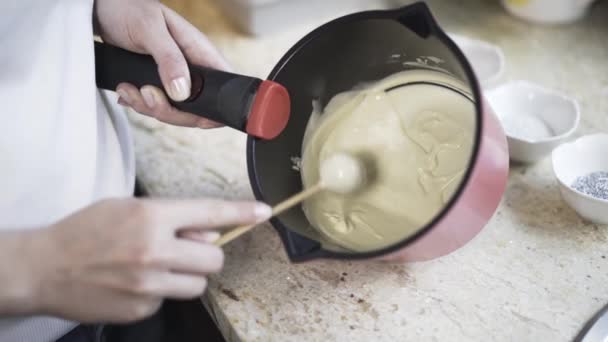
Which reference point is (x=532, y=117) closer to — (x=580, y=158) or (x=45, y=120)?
(x=580, y=158)

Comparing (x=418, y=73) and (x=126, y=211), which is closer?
(x=126, y=211)

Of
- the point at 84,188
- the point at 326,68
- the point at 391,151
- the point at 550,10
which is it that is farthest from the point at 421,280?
the point at 550,10

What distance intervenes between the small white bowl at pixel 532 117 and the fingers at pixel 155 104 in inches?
13.8

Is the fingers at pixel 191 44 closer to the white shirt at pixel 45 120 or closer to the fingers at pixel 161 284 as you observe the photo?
the white shirt at pixel 45 120

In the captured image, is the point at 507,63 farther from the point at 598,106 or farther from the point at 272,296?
the point at 272,296

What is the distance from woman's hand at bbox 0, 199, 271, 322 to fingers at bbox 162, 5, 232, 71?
0.75 ft

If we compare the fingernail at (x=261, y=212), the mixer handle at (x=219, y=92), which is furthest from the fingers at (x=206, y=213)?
the mixer handle at (x=219, y=92)

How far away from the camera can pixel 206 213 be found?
46 centimetres

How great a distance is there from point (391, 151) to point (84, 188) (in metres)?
0.29

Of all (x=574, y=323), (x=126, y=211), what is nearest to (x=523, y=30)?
(x=574, y=323)

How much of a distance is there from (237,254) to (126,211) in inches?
9.3

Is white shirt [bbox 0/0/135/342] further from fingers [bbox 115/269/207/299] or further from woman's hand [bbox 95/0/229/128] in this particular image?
fingers [bbox 115/269/207/299]

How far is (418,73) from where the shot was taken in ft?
Answer: 2.09

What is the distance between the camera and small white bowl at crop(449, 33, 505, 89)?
2.79 ft
